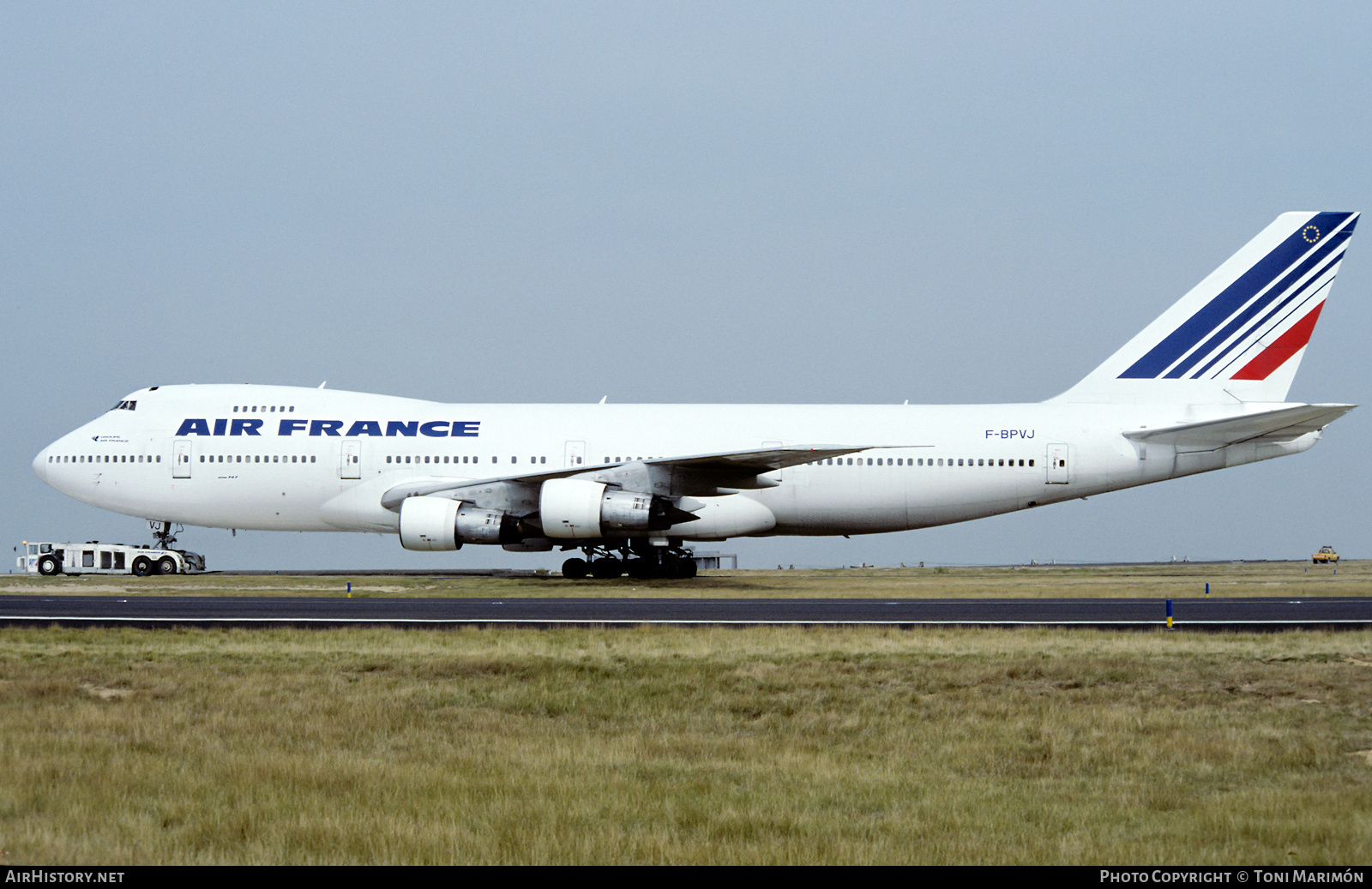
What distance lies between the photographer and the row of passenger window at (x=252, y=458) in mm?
34719

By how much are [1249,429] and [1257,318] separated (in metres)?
4.46

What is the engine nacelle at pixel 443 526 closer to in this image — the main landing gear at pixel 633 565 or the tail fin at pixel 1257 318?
the main landing gear at pixel 633 565

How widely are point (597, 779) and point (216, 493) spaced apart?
28.3 m

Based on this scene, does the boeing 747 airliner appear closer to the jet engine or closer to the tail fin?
the tail fin

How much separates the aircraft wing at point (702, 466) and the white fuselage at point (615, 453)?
0.48m

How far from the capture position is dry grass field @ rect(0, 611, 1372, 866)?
27.2ft

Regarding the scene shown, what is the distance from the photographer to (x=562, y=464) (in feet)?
112

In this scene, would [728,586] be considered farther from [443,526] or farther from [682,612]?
[682,612]

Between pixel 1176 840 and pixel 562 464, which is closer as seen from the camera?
pixel 1176 840

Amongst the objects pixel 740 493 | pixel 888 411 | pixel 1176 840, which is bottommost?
pixel 1176 840

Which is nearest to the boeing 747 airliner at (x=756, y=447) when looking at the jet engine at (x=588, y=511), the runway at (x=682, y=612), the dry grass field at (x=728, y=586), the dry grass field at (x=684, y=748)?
the jet engine at (x=588, y=511)

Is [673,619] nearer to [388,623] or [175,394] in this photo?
[388,623]
